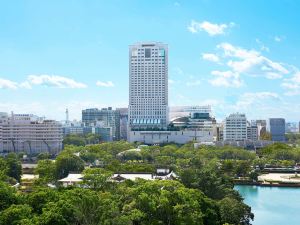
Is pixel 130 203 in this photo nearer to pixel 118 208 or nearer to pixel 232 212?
pixel 118 208

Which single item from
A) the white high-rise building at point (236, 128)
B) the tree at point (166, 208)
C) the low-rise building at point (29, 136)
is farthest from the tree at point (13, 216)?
the white high-rise building at point (236, 128)

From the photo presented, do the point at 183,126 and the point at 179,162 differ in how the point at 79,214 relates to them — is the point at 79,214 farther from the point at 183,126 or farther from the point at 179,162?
the point at 183,126

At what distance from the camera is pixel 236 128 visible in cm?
8775

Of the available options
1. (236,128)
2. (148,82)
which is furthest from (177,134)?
(236,128)

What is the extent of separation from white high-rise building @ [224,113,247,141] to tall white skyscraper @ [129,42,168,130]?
37.8ft

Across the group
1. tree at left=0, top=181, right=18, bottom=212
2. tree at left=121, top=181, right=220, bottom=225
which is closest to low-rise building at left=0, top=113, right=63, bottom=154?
tree at left=121, top=181, right=220, bottom=225

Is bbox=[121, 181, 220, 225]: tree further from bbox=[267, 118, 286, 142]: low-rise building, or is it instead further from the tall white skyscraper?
bbox=[267, 118, 286, 142]: low-rise building

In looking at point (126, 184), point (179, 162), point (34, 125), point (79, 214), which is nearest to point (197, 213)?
point (79, 214)

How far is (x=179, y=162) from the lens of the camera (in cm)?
4456

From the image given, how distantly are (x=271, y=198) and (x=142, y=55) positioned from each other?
53.0 meters

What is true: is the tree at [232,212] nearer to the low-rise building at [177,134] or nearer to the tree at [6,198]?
the tree at [6,198]

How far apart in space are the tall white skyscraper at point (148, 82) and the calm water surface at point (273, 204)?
144 feet

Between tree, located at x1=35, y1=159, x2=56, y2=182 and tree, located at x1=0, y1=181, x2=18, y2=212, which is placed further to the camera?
tree, located at x1=35, y1=159, x2=56, y2=182

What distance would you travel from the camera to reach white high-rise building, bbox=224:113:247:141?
87.6 metres
